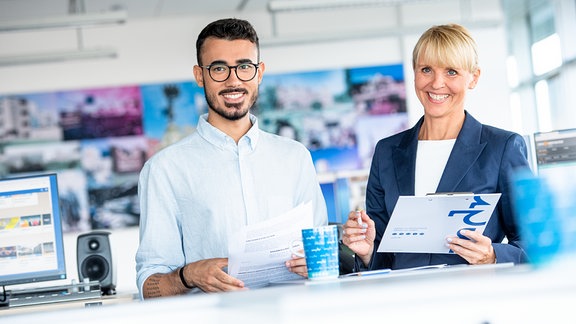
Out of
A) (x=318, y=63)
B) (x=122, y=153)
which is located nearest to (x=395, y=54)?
(x=318, y=63)

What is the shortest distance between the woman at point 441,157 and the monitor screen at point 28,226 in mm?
1469

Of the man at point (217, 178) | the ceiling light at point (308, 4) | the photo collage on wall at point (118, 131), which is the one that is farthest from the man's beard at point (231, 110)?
the photo collage on wall at point (118, 131)

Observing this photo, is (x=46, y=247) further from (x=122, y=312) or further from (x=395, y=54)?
(x=395, y=54)

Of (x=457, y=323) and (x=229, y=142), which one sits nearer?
(x=457, y=323)

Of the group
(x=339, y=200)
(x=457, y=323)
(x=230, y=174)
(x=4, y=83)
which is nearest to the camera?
(x=457, y=323)

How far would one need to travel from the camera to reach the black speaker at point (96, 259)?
4188mm

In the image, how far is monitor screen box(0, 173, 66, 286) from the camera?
3463 mm

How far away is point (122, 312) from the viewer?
1421 millimetres

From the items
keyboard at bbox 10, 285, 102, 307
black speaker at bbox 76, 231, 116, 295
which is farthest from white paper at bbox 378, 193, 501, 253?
black speaker at bbox 76, 231, 116, 295

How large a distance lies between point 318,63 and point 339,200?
6.48ft

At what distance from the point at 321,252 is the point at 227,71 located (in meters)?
0.84

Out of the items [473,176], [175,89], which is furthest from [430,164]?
[175,89]

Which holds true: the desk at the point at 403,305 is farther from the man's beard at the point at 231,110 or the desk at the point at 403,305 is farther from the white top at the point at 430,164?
the man's beard at the point at 231,110

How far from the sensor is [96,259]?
4234mm
